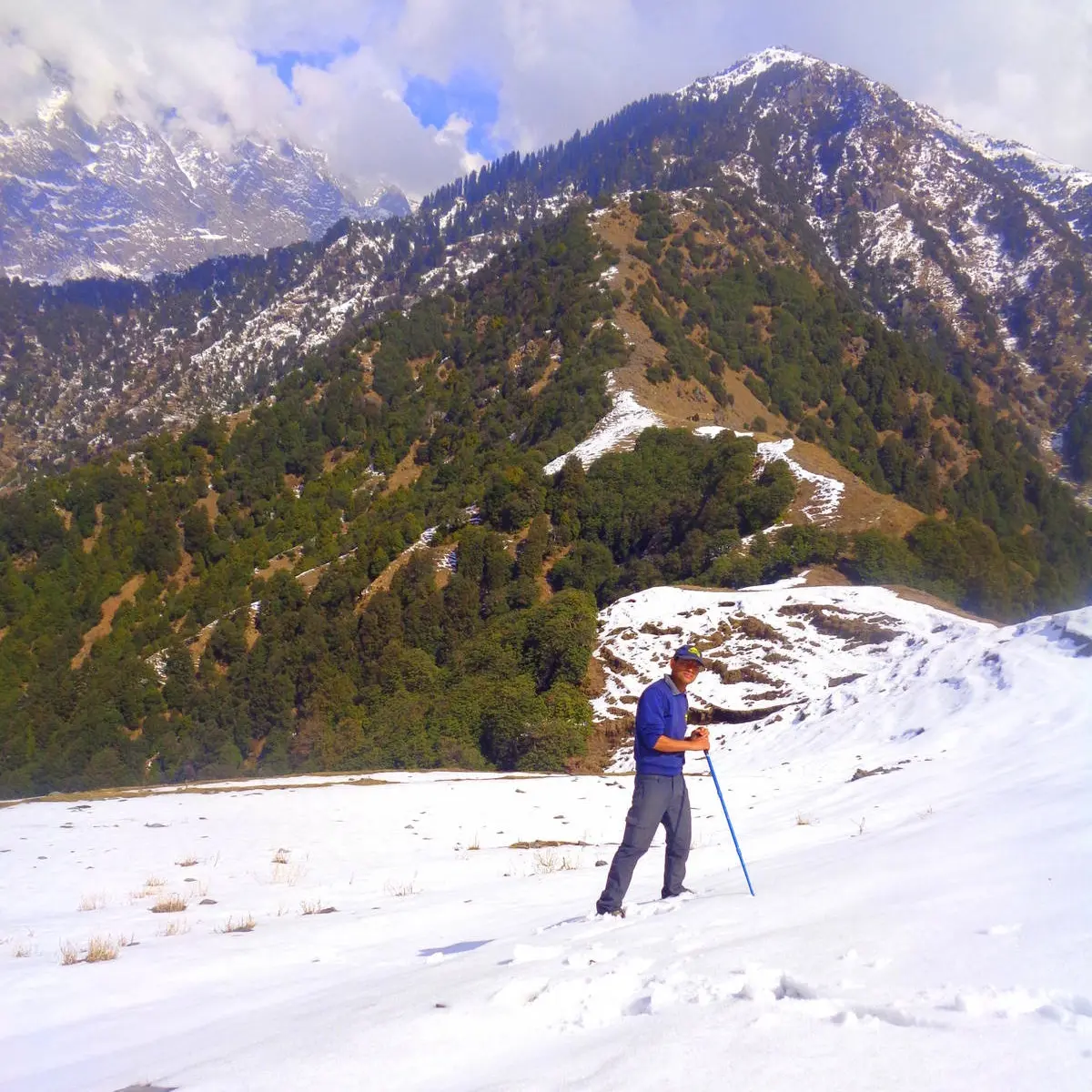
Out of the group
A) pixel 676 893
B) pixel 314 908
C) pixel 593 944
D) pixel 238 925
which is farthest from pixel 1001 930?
pixel 314 908

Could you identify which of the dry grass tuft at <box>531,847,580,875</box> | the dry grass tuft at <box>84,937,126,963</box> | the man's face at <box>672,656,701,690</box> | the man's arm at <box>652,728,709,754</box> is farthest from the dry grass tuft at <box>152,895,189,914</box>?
the man's face at <box>672,656,701,690</box>

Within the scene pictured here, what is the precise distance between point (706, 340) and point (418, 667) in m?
62.8

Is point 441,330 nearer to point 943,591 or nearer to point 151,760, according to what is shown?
point 151,760

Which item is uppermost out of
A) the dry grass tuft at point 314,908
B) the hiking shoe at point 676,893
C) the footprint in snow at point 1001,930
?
the footprint in snow at point 1001,930

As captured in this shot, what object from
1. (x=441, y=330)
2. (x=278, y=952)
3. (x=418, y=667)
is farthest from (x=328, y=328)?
(x=278, y=952)

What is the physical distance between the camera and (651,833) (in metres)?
5.25

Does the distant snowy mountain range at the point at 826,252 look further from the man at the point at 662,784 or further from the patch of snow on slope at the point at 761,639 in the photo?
the man at the point at 662,784

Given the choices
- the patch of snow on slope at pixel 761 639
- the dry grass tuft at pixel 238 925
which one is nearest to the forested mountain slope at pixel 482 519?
the patch of snow on slope at pixel 761 639

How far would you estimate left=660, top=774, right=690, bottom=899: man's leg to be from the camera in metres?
5.54

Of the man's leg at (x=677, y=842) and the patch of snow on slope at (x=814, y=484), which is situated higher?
the patch of snow on slope at (x=814, y=484)

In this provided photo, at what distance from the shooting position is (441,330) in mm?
108500

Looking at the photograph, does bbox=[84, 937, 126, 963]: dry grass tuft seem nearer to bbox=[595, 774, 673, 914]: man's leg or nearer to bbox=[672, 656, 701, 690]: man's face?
bbox=[595, 774, 673, 914]: man's leg

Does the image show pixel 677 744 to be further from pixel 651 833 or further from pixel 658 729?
pixel 651 833

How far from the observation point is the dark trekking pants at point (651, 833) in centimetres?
520
